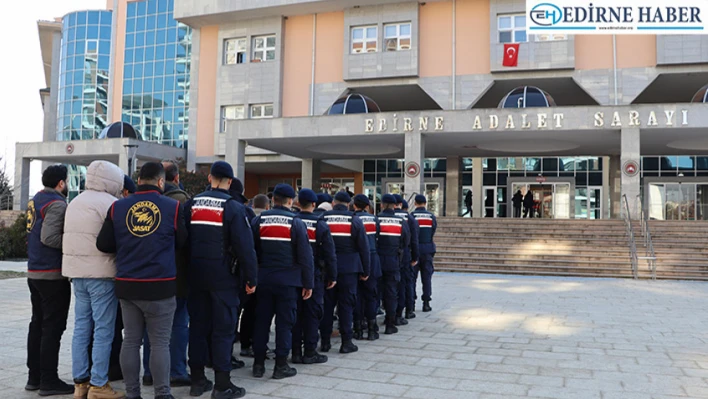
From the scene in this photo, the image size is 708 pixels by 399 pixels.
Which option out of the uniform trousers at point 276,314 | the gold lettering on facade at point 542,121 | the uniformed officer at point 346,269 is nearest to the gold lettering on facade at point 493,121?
the gold lettering on facade at point 542,121

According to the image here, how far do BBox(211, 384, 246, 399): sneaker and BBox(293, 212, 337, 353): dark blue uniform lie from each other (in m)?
1.32

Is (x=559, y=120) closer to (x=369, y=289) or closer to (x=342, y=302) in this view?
(x=369, y=289)

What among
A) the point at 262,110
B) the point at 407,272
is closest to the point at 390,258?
the point at 407,272

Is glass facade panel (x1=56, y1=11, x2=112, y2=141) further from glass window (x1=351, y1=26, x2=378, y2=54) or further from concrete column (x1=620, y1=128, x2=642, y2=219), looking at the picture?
concrete column (x1=620, y1=128, x2=642, y2=219)

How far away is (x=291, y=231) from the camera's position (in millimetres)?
5660

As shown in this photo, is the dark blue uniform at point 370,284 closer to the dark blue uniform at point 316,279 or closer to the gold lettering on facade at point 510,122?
the dark blue uniform at point 316,279

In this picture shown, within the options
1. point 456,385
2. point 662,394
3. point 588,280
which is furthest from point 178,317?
point 588,280

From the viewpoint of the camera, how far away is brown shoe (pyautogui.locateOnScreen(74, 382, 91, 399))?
184 inches

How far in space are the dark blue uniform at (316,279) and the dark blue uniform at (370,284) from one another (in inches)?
45.6

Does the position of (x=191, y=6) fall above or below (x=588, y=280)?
above

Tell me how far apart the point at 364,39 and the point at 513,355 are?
27.0 metres

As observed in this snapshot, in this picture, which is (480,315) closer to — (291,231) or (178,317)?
(291,231)

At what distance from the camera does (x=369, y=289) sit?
739 centimetres

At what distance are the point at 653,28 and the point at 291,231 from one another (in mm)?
27847
